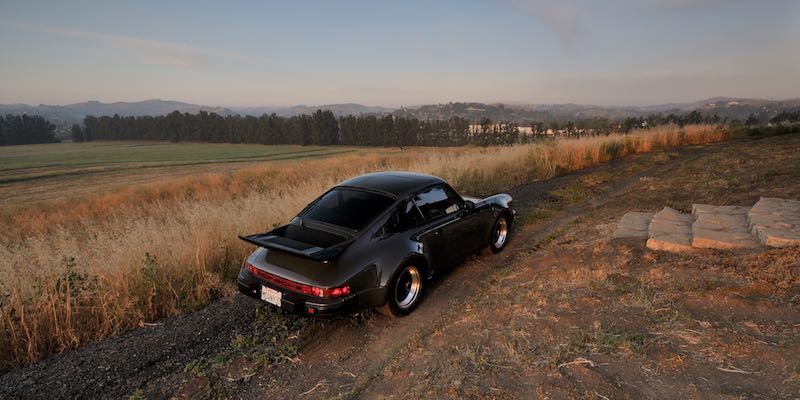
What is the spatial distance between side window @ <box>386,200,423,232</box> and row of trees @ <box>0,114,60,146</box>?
11266 centimetres

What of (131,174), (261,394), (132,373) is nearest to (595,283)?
(261,394)

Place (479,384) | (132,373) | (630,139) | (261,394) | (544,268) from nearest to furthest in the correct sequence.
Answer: (479,384)
(261,394)
(132,373)
(544,268)
(630,139)

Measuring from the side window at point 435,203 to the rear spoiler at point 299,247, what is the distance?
1.21 metres

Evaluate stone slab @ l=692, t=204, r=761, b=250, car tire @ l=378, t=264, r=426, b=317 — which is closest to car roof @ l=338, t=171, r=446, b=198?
car tire @ l=378, t=264, r=426, b=317

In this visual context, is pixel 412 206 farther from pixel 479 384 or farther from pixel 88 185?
pixel 88 185

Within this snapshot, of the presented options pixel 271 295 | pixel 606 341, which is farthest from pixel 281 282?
pixel 606 341

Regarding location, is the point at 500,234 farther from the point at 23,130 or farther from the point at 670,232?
the point at 23,130

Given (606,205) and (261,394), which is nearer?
(261,394)

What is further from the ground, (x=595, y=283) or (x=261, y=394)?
(x=595, y=283)

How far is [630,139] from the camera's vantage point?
18.7 m

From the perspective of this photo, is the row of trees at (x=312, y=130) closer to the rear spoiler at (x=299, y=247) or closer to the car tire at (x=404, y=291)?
the car tire at (x=404, y=291)

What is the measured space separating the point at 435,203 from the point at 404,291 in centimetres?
122

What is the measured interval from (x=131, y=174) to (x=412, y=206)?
42121 mm

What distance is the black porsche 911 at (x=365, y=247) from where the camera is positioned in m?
3.78
